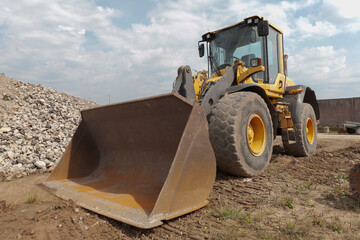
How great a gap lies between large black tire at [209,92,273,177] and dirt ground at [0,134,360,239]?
22cm

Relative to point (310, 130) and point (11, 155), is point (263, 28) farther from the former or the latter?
point (11, 155)

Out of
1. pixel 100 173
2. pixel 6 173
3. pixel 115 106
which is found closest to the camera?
pixel 115 106

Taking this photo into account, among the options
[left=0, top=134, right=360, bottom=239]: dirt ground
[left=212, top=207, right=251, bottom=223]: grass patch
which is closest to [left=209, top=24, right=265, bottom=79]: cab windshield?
[left=0, top=134, right=360, bottom=239]: dirt ground

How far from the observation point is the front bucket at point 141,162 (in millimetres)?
2465

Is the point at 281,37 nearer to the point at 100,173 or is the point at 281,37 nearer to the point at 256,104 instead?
the point at 256,104

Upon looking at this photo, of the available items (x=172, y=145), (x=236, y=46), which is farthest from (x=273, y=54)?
(x=172, y=145)

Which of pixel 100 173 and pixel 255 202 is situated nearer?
pixel 255 202

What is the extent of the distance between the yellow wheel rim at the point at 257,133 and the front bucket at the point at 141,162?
1.49 metres

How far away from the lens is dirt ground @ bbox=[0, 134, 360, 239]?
90.1 inches

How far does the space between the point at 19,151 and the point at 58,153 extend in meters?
0.78

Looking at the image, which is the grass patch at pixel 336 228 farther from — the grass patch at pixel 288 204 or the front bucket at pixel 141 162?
the front bucket at pixel 141 162

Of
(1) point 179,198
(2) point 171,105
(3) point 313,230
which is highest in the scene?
(2) point 171,105

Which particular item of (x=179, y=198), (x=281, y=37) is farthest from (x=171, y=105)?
(x=281, y=37)

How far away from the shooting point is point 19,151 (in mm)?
5703
